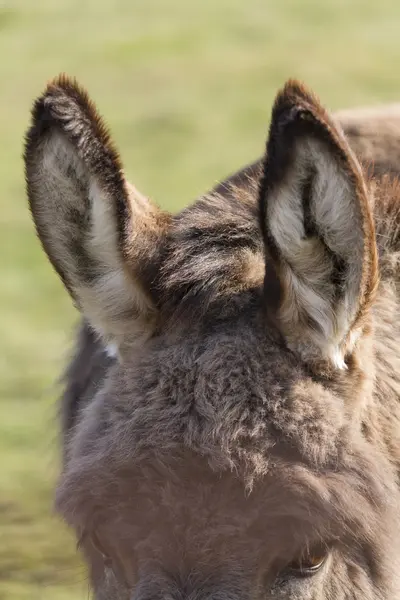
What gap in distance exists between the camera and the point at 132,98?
51.2ft

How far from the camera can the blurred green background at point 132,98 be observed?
728 centimetres

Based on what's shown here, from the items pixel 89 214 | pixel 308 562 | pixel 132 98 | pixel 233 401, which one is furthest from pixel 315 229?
pixel 132 98

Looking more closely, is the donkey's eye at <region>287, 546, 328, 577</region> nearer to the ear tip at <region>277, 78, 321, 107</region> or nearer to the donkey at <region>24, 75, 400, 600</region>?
the donkey at <region>24, 75, 400, 600</region>

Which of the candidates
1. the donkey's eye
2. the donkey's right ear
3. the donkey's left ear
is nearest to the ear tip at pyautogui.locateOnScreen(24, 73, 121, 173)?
the donkey's right ear

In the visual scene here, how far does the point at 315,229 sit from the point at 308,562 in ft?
2.80

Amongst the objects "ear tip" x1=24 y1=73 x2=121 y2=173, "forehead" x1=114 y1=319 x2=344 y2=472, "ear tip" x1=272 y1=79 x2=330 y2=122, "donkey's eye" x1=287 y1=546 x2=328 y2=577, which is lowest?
"donkey's eye" x1=287 y1=546 x2=328 y2=577

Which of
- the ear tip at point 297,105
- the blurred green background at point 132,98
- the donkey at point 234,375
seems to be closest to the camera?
the ear tip at point 297,105

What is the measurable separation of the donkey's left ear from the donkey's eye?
0.49m

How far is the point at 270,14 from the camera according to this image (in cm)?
1872

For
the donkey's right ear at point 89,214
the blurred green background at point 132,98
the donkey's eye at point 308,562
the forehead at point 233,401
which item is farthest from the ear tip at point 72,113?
the blurred green background at point 132,98

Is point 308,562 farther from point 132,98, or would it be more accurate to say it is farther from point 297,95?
point 132,98

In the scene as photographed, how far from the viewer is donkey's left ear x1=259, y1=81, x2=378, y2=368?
2607 millimetres

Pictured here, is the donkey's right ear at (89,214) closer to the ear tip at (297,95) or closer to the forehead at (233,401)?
the forehead at (233,401)

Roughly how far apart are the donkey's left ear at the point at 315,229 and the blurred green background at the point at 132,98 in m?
3.46
